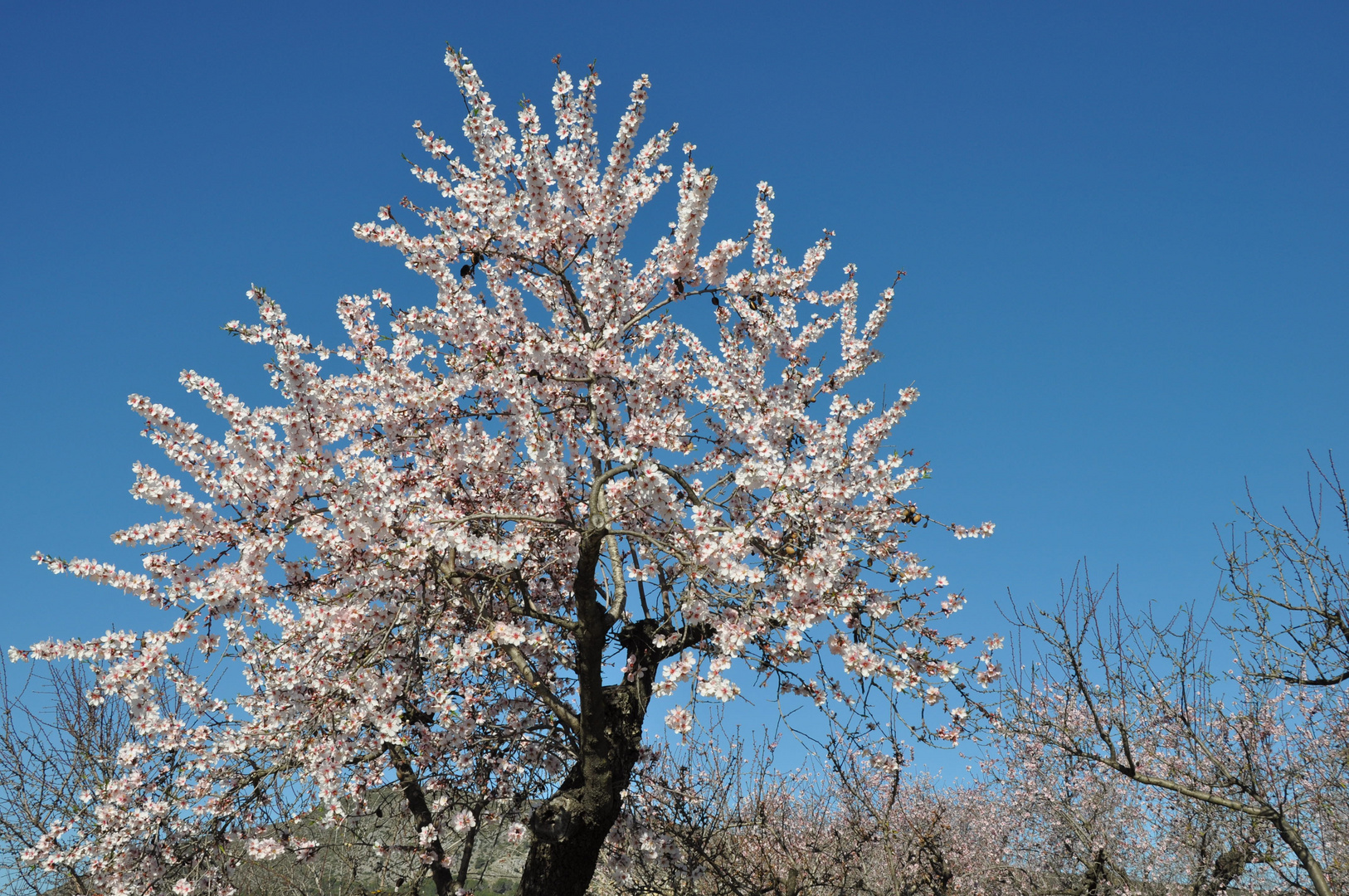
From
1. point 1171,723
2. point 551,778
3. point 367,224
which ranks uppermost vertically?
point 367,224

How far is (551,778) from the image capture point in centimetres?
730

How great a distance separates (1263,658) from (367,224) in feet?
33.9

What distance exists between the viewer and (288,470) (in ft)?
18.3

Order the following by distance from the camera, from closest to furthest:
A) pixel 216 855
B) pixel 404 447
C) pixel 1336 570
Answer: pixel 216 855 < pixel 404 447 < pixel 1336 570

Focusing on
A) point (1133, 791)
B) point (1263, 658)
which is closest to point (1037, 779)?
point (1133, 791)

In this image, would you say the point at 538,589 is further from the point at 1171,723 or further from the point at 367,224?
the point at 1171,723

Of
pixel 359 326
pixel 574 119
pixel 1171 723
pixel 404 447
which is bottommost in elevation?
pixel 1171 723

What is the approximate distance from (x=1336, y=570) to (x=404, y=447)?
965cm

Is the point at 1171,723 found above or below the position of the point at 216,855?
above

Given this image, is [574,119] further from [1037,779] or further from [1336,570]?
[1037,779]

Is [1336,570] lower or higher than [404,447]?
lower

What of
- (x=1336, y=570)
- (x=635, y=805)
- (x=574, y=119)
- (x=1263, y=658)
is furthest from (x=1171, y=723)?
(x=574, y=119)

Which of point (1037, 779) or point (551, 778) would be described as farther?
point (1037, 779)

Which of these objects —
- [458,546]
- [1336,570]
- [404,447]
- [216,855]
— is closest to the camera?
[458,546]
